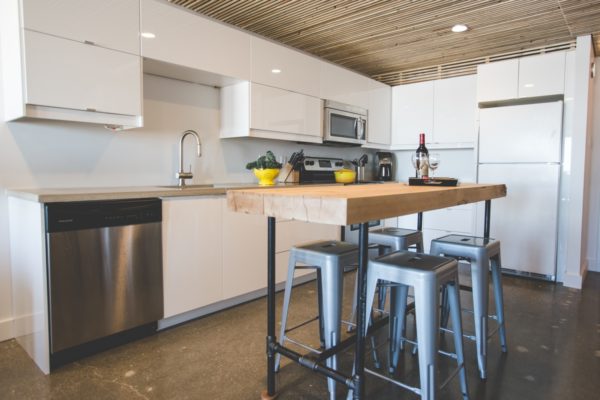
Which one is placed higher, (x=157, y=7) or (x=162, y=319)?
(x=157, y=7)

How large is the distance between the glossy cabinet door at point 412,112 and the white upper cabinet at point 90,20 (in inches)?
127

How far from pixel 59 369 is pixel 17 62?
1.61 m

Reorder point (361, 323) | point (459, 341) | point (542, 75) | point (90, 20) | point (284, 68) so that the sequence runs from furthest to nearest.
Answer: point (542, 75) < point (284, 68) < point (90, 20) < point (459, 341) < point (361, 323)

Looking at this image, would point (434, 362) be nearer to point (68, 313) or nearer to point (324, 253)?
point (324, 253)

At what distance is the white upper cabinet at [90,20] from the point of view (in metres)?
1.97

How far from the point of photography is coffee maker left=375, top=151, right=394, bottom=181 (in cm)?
484

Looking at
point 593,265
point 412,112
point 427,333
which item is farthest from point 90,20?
point 593,265

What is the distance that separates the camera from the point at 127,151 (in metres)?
2.74

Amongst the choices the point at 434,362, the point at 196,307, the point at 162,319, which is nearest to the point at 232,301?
the point at 196,307

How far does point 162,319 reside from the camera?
2.42 metres

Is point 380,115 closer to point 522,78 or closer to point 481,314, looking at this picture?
point 522,78

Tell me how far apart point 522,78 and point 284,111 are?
7.64ft

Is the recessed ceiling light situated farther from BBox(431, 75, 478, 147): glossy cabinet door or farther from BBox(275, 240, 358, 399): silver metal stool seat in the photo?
BBox(275, 240, 358, 399): silver metal stool seat

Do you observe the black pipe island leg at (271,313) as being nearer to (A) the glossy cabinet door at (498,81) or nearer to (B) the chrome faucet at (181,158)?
(B) the chrome faucet at (181,158)
